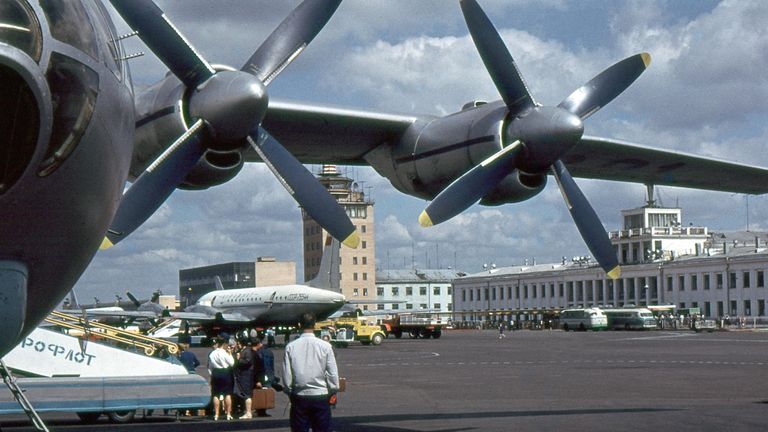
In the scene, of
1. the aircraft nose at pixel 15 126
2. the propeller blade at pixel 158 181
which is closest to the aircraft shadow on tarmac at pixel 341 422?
the propeller blade at pixel 158 181

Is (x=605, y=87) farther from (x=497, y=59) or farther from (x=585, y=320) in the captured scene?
(x=585, y=320)

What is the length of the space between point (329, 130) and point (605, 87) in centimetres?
455

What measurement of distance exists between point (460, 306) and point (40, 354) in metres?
165

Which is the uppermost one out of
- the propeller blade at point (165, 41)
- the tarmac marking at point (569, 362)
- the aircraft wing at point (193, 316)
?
the propeller blade at point (165, 41)

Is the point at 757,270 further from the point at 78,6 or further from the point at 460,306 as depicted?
the point at 78,6

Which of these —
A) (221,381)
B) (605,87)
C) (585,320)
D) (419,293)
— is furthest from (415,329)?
(419,293)

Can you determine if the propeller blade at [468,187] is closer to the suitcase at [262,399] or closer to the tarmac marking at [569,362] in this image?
the suitcase at [262,399]

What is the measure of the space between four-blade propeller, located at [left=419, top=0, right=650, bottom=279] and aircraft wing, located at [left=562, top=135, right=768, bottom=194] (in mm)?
735

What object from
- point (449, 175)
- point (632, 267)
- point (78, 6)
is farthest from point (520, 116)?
point (632, 267)

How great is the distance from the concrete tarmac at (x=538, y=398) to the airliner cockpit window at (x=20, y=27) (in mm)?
11421

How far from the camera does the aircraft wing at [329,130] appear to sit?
537 inches

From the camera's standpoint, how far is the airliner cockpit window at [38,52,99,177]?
462 centimetres

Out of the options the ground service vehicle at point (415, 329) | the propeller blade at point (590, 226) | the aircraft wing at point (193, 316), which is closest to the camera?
the propeller blade at point (590, 226)

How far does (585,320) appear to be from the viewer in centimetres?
10594
